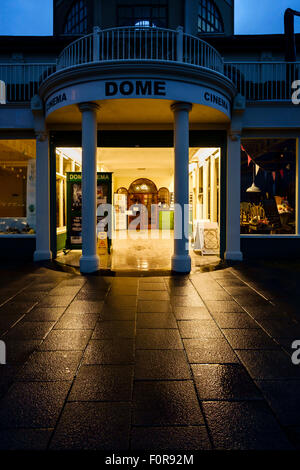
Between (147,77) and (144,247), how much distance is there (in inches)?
293

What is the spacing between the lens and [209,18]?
17.6m

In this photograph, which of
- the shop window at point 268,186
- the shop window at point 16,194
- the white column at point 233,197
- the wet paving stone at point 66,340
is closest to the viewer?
the wet paving stone at point 66,340

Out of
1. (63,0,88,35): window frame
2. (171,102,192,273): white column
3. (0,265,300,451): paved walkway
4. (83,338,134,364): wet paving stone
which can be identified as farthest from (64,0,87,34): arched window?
(83,338,134,364): wet paving stone

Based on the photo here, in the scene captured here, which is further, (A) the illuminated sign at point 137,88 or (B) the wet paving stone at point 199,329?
(A) the illuminated sign at point 137,88

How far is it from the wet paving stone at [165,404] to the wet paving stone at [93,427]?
133 millimetres

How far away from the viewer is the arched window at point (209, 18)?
17203mm

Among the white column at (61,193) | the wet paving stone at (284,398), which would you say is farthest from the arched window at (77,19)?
the wet paving stone at (284,398)

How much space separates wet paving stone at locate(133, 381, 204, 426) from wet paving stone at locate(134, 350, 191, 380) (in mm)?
144

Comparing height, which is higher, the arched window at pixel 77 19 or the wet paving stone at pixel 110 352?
the arched window at pixel 77 19

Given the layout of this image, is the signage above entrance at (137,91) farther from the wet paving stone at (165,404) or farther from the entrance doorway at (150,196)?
the wet paving stone at (165,404)

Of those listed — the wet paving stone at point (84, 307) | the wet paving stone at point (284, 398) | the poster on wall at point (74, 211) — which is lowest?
the wet paving stone at point (284, 398)

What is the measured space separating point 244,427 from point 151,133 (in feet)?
31.7

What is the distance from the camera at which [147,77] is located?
8.60 m
